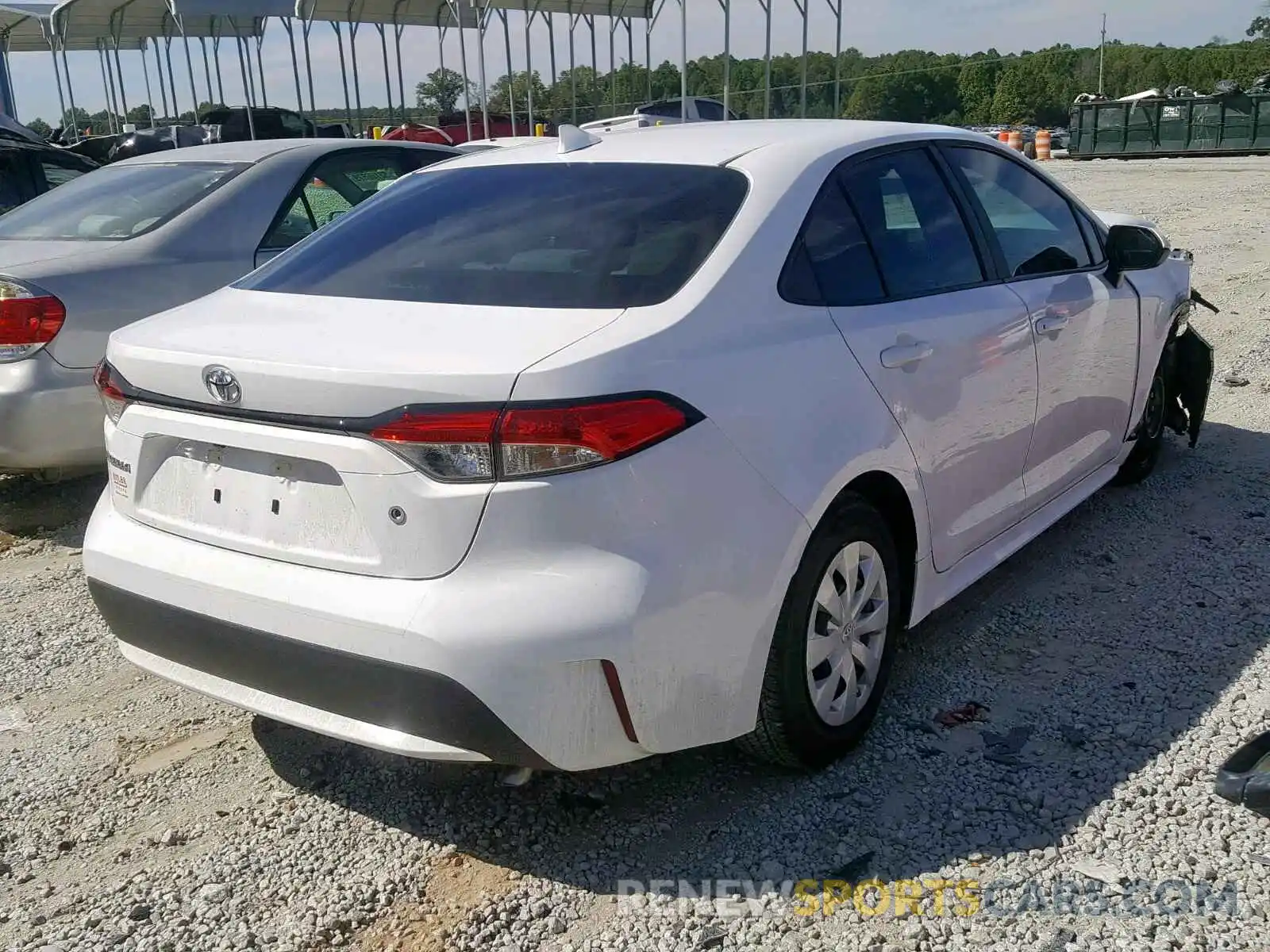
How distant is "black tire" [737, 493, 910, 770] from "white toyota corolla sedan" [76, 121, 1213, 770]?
0.03 ft

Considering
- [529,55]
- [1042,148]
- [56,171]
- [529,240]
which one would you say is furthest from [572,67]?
[529,240]

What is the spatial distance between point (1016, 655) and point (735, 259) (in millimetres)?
1729

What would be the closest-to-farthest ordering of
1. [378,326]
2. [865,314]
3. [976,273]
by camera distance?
[378,326] < [865,314] < [976,273]

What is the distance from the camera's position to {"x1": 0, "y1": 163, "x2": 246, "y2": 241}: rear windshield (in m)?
5.32

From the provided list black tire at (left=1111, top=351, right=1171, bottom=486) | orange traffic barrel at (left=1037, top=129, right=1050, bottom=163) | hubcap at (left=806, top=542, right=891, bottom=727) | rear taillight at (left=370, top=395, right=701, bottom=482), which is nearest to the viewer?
rear taillight at (left=370, top=395, right=701, bottom=482)

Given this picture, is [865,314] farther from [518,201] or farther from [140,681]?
[140,681]

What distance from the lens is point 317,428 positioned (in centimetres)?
237

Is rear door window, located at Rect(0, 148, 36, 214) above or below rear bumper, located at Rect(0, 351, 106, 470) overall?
above

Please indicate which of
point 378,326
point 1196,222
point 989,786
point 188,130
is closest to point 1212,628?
point 989,786

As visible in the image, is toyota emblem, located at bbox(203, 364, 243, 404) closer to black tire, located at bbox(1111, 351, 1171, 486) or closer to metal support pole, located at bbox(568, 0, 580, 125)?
black tire, located at bbox(1111, 351, 1171, 486)

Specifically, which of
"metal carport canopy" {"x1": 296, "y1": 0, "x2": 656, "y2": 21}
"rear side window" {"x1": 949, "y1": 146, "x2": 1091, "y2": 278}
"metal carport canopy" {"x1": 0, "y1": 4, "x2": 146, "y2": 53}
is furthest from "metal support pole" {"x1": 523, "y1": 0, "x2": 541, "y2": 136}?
"rear side window" {"x1": 949, "y1": 146, "x2": 1091, "y2": 278}

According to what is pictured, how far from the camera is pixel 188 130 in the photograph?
22109 mm

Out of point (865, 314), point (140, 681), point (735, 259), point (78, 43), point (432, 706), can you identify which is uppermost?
point (78, 43)

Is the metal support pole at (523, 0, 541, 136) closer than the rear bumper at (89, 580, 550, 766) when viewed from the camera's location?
No
